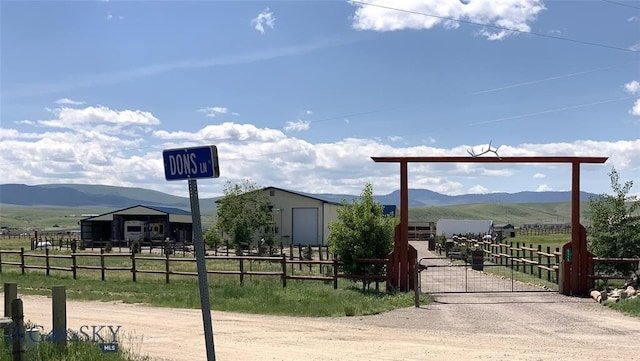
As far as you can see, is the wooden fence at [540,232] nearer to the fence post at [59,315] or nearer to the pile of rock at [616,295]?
the pile of rock at [616,295]

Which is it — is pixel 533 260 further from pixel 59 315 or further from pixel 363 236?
pixel 59 315

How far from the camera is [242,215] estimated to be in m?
50.5

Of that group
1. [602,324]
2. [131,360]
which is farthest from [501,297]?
[131,360]

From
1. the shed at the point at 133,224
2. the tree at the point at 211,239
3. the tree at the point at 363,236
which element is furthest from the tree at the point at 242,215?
the tree at the point at 363,236

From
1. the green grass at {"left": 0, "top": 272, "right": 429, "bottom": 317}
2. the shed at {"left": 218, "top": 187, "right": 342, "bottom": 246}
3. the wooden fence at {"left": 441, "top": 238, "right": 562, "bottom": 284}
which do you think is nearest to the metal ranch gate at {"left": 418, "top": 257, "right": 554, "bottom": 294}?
the wooden fence at {"left": 441, "top": 238, "right": 562, "bottom": 284}

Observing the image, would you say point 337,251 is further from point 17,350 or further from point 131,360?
point 17,350

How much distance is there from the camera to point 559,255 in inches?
814

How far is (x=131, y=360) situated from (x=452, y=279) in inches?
750

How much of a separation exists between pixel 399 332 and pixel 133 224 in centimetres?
5824

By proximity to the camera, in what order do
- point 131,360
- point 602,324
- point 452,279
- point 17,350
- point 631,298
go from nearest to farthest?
point 17,350, point 131,360, point 602,324, point 631,298, point 452,279

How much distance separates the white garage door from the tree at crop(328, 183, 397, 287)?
138ft

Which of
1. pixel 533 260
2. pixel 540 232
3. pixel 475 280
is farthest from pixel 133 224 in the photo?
pixel 540 232

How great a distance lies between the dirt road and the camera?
33.5ft

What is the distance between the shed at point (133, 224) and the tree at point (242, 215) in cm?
1582
